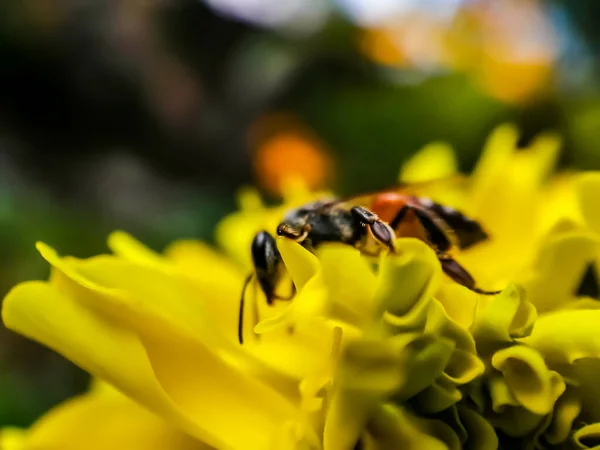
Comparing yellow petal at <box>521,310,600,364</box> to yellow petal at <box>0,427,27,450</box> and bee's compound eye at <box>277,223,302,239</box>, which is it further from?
yellow petal at <box>0,427,27,450</box>

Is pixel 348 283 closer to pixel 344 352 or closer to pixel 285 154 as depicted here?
pixel 344 352

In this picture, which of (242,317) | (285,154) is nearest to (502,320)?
(242,317)

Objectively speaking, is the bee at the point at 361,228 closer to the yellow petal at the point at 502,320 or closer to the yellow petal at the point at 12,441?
the yellow petal at the point at 502,320

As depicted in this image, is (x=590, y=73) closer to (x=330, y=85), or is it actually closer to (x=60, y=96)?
(x=330, y=85)

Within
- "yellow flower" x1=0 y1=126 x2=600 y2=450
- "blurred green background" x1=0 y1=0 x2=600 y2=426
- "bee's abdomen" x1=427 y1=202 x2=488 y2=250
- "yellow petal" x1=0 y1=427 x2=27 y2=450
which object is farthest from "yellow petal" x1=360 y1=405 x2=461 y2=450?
"blurred green background" x1=0 y1=0 x2=600 y2=426

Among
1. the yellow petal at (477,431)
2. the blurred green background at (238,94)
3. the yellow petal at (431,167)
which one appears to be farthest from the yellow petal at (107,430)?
the blurred green background at (238,94)

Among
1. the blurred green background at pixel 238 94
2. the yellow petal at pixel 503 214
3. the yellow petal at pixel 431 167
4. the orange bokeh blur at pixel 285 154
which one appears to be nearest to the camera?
the yellow petal at pixel 503 214
